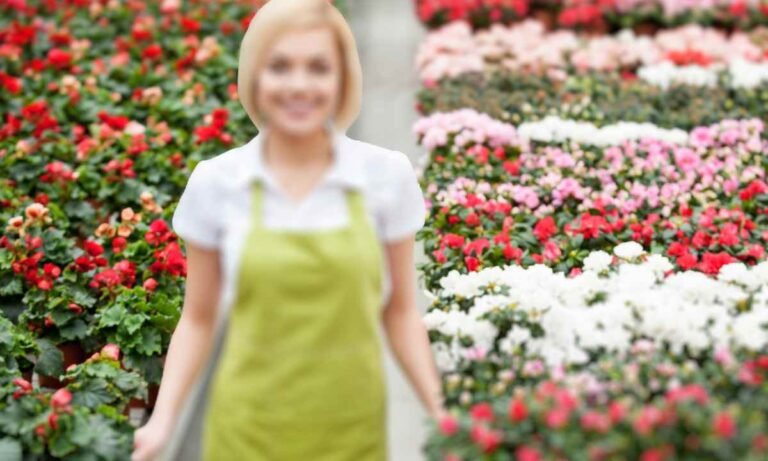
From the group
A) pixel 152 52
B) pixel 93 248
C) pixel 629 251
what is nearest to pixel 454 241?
pixel 629 251

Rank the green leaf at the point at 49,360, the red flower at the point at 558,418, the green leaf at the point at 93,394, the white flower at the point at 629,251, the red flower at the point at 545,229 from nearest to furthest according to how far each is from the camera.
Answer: the red flower at the point at 558,418 → the green leaf at the point at 93,394 → the white flower at the point at 629,251 → the green leaf at the point at 49,360 → the red flower at the point at 545,229

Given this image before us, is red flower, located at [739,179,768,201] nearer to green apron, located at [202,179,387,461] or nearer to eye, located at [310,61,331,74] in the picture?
green apron, located at [202,179,387,461]

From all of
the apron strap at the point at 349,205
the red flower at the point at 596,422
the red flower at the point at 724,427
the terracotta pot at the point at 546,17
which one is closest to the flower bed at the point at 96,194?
the apron strap at the point at 349,205

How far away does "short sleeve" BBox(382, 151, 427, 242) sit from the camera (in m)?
2.01

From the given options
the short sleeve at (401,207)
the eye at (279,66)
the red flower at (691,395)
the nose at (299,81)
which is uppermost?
the eye at (279,66)

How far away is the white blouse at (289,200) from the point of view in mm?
1893

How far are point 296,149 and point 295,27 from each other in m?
0.23

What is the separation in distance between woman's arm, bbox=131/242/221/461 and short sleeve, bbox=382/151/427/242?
1.15 feet

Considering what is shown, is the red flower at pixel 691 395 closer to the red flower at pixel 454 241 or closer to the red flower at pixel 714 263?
the red flower at pixel 714 263

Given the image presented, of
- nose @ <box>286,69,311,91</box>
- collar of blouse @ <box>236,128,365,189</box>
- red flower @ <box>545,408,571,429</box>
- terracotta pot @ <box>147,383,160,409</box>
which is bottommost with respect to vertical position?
terracotta pot @ <box>147,383,160,409</box>

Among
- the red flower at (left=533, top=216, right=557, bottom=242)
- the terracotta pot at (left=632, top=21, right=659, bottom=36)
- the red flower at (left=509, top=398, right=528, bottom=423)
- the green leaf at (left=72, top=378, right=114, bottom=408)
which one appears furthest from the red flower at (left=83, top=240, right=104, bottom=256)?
the terracotta pot at (left=632, top=21, right=659, bottom=36)

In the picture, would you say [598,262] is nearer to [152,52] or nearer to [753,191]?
[753,191]

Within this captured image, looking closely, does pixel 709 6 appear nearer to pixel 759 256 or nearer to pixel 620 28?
pixel 620 28

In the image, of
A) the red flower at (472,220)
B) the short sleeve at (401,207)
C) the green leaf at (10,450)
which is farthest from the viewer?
the red flower at (472,220)
